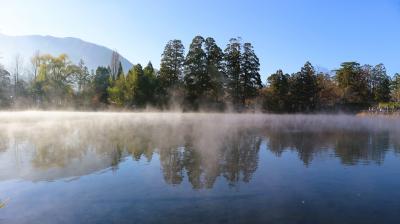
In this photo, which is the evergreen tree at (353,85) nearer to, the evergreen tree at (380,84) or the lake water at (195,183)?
the evergreen tree at (380,84)

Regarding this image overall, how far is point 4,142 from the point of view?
18891 mm

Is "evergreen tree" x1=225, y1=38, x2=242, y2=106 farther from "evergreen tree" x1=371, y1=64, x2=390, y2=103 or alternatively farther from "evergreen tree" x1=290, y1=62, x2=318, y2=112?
"evergreen tree" x1=371, y1=64, x2=390, y2=103

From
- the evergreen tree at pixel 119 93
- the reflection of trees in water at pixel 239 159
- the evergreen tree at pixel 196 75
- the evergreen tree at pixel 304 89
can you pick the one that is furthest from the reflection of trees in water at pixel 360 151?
the evergreen tree at pixel 304 89

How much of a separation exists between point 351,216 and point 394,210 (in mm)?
1317

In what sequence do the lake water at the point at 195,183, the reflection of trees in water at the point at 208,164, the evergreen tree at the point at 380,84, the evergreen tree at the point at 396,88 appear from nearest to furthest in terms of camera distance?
the lake water at the point at 195,183 < the reflection of trees in water at the point at 208,164 < the evergreen tree at the point at 396,88 < the evergreen tree at the point at 380,84

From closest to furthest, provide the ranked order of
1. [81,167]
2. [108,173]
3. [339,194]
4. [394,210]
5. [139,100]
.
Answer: [394,210], [339,194], [108,173], [81,167], [139,100]

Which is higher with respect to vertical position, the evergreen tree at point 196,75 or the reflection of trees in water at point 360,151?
the evergreen tree at point 196,75

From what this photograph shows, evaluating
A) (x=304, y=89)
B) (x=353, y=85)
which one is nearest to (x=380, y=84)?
(x=353, y=85)

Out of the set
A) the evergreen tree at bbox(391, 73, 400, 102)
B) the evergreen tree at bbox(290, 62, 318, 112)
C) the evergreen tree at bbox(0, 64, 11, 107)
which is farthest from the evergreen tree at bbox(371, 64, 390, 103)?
the evergreen tree at bbox(0, 64, 11, 107)

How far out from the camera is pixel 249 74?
211ft

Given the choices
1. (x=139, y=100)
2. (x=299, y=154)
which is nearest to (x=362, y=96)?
(x=139, y=100)

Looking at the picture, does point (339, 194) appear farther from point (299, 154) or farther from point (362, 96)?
point (362, 96)

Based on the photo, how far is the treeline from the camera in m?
60.6

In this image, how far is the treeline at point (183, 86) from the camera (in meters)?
60.6
